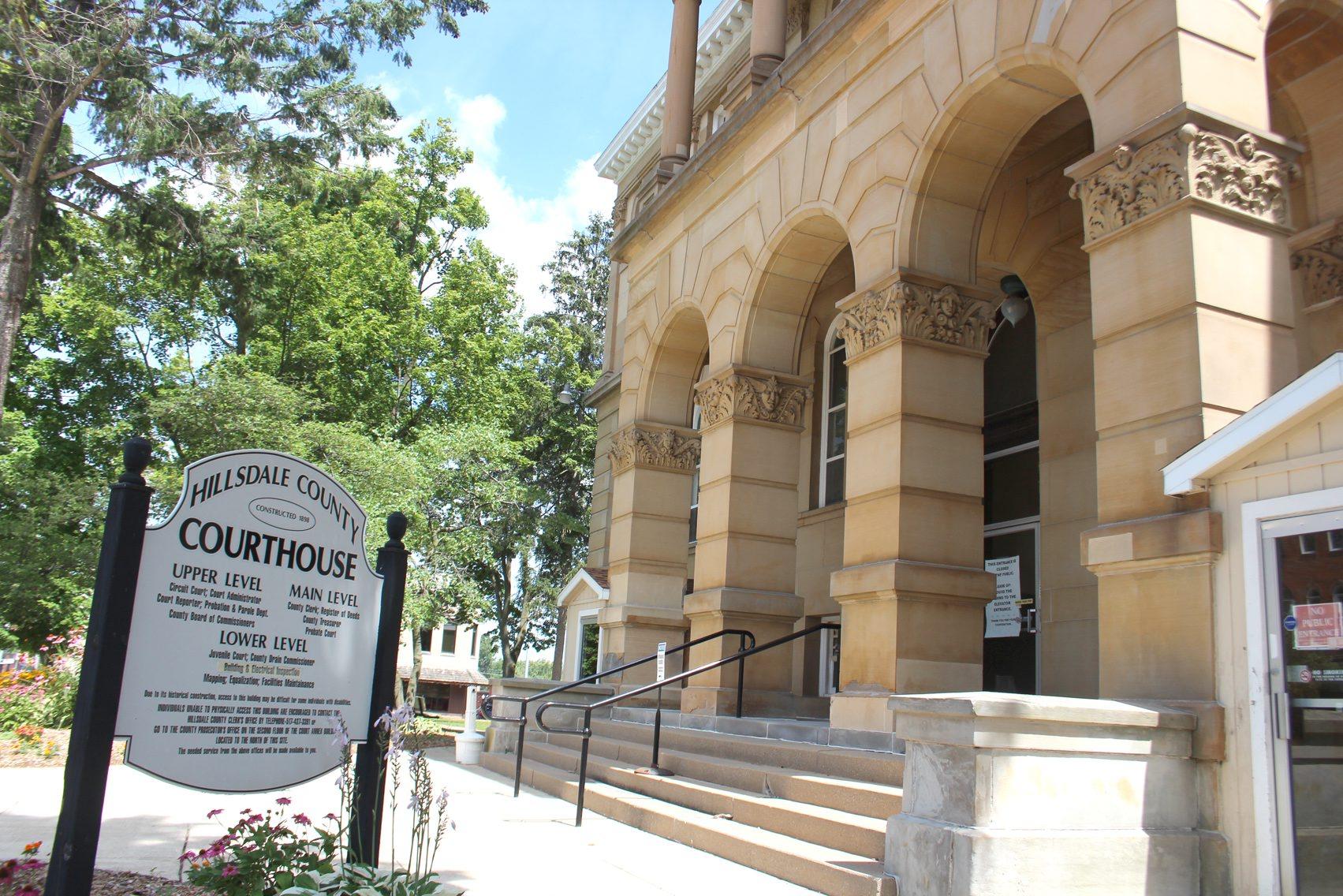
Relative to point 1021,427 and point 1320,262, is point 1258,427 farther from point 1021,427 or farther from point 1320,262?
point 1021,427

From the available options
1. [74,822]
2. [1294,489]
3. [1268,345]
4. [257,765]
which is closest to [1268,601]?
[1294,489]

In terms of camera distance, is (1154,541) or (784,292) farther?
(784,292)

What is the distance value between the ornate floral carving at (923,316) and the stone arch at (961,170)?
0.26 metres

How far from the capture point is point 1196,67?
6961 mm

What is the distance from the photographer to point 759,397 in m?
12.7

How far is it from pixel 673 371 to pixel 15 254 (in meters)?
14.6

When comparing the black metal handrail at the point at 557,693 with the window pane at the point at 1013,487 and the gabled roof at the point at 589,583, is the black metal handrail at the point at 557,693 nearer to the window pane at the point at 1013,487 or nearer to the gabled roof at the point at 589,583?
the window pane at the point at 1013,487

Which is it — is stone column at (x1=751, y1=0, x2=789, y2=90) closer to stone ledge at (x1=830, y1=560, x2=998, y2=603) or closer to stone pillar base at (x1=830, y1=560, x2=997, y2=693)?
stone ledge at (x1=830, y1=560, x2=998, y2=603)

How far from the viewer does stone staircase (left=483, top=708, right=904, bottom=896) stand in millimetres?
6332

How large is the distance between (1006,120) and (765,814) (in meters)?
6.69

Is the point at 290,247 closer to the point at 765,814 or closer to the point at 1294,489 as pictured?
the point at 765,814

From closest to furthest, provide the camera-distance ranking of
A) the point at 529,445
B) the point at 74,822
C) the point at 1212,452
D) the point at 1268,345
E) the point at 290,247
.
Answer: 1. the point at 74,822
2. the point at 1212,452
3. the point at 1268,345
4. the point at 290,247
5. the point at 529,445

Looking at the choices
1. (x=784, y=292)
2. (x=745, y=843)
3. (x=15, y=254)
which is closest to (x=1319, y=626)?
(x=745, y=843)

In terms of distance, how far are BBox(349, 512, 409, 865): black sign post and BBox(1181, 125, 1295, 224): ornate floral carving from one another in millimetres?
5593
